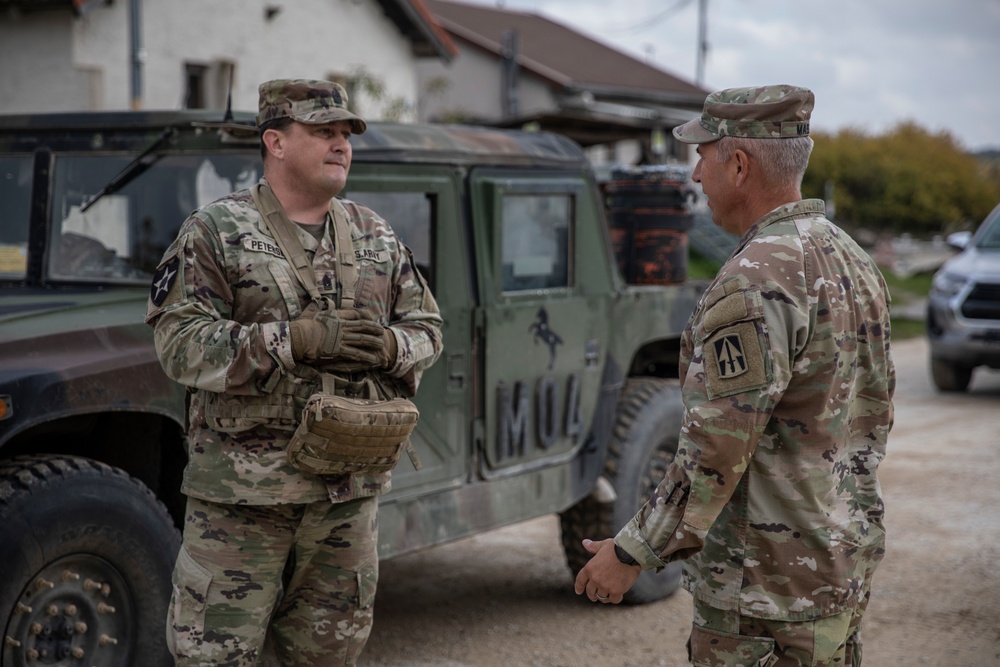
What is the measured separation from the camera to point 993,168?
34.1m

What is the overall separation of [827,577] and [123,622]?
6.46 feet

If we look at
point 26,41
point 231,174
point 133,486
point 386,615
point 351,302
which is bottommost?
point 386,615

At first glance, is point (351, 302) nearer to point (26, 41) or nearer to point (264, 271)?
point (264, 271)

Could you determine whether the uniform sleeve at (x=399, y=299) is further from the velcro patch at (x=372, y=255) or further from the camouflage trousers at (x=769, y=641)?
the camouflage trousers at (x=769, y=641)

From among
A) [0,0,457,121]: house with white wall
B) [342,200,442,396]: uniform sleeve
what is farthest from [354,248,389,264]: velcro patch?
[0,0,457,121]: house with white wall

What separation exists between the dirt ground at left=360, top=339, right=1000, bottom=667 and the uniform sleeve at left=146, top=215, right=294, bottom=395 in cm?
182

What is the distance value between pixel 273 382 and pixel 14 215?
1.67 metres

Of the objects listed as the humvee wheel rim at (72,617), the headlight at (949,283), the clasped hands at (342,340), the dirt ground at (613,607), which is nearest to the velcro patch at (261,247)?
the clasped hands at (342,340)

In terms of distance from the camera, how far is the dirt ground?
4547 mm

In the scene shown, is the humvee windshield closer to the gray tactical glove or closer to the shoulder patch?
the shoulder patch

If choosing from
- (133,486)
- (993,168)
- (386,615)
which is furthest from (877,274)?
(993,168)

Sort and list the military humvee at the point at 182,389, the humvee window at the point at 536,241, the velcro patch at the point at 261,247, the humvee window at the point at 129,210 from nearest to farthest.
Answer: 1. the velcro patch at the point at 261,247
2. the military humvee at the point at 182,389
3. the humvee window at the point at 129,210
4. the humvee window at the point at 536,241

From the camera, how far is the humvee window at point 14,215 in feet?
→ 13.1

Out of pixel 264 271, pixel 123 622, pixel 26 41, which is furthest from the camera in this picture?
pixel 26 41
